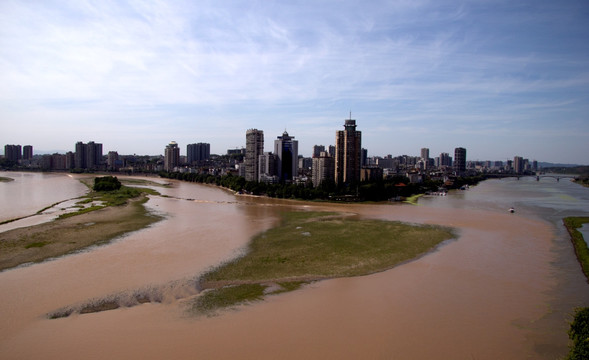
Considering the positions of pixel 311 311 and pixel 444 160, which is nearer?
pixel 311 311

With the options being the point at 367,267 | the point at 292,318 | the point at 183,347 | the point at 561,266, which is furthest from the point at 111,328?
the point at 561,266

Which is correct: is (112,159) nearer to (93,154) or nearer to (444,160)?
(93,154)

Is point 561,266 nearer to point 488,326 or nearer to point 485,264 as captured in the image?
point 485,264

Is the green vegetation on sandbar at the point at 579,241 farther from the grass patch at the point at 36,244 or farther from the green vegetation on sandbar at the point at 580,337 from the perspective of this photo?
the grass patch at the point at 36,244

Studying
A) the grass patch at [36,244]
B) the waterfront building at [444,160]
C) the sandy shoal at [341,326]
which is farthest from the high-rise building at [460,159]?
the grass patch at [36,244]

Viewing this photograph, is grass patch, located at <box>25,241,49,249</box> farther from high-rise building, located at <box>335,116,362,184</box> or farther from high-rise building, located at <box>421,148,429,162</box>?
high-rise building, located at <box>421,148,429,162</box>

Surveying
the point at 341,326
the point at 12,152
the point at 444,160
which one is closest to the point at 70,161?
the point at 12,152
